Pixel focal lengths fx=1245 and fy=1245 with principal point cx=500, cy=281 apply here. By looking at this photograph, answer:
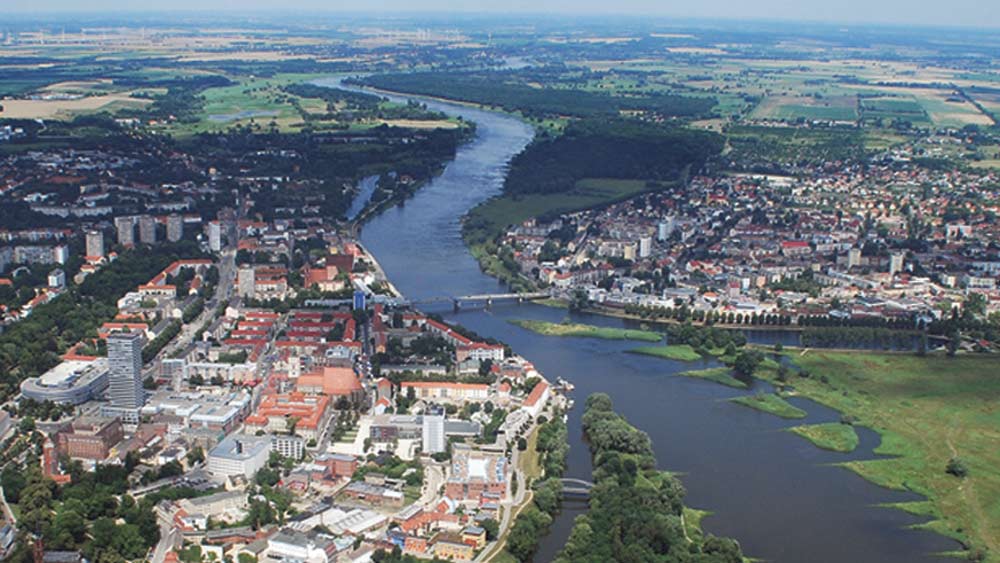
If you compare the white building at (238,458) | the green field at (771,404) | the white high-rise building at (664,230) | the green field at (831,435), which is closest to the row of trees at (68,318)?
the white building at (238,458)

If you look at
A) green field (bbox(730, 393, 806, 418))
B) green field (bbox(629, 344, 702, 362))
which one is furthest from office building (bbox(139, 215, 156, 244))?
green field (bbox(730, 393, 806, 418))

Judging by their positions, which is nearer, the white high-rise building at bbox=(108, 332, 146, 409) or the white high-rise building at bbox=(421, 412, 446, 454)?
the white high-rise building at bbox=(421, 412, 446, 454)

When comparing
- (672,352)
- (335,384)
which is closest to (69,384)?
(335,384)

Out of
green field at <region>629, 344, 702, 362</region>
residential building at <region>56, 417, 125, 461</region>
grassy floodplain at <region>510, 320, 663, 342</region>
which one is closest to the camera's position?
residential building at <region>56, 417, 125, 461</region>

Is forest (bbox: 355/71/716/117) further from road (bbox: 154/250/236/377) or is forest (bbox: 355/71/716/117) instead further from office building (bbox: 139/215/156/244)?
road (bbox: 154/250/236/377)

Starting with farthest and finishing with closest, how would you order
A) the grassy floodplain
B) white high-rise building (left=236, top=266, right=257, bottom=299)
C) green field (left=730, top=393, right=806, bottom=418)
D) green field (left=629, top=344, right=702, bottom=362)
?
white high-rise building (left=236, top=266, right=257, bottom=299)
the grassy floodplain
green field (left=629, top=344, right=702, bottom=362)
green field (left=730, top=393, right=806, bottom=418)

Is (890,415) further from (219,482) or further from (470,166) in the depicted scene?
(470,166)
